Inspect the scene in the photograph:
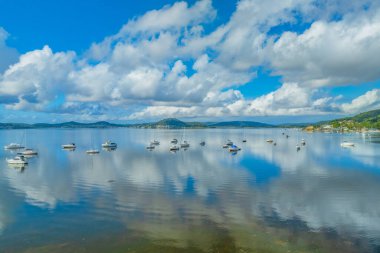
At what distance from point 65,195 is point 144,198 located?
1420 centimetres

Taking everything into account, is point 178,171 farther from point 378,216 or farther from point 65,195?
point 378,216

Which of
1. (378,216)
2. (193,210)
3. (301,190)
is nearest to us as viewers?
(378,216)

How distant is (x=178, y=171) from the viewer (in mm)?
73625

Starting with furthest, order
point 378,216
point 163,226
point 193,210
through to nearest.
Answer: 1. point 193,210
2. point 378,216
3. point 163,226

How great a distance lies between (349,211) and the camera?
39281 mm

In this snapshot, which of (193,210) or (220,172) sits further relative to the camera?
(220,172)

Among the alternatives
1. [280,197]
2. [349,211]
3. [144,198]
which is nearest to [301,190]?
[280,197]

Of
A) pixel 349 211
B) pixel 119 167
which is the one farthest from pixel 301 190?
pixel 119 167

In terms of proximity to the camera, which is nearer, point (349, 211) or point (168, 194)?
point (349, 211)

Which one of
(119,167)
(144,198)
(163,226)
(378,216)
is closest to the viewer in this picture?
(163,226)

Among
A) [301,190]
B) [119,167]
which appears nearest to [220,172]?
[301,190]

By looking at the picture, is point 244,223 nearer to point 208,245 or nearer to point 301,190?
point 208,245

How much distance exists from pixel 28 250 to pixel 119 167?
53341 millimetres

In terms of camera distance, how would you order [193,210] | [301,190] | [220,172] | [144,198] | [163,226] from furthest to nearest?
[220,172]
[301,190]
[144,198]
[193,210]
[163,226]
